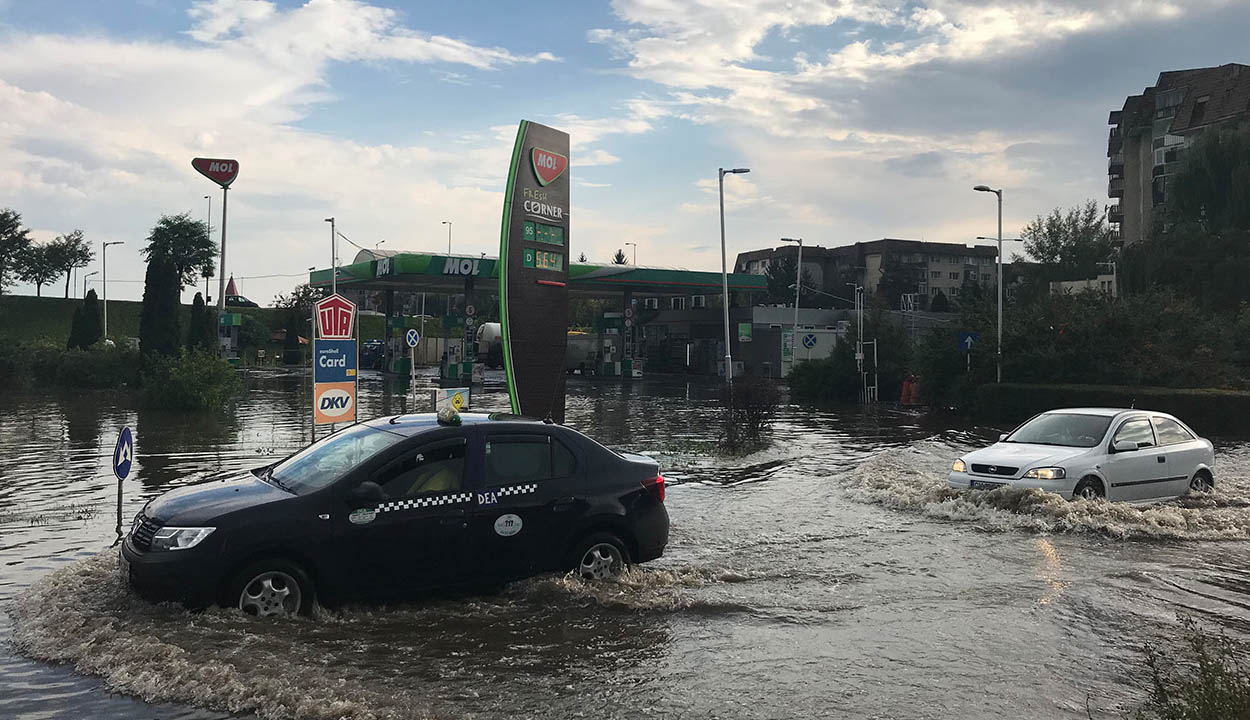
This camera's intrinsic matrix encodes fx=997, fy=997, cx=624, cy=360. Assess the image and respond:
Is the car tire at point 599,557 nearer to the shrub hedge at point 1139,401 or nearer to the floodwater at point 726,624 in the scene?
the floodwater at point 726,624

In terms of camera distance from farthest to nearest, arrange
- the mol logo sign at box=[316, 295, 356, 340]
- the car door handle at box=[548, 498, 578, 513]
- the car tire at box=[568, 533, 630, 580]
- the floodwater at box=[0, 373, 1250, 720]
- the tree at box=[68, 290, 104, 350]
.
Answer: the tree at box=[68, 290, 104, 350] → the mol logo sign at box=[316, 295, 356, 340] → the car tire at box=[568, 533, 630, 580] → the car door handle at box=[548, 498, 578, 513] → the floodwater at box=[0, 373, 1250, 720]

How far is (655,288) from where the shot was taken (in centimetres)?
6141

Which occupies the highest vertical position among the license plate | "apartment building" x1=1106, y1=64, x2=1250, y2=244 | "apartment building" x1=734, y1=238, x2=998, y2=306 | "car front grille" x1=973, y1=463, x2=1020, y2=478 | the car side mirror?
"apartment building" x1=1106, y1=64, x2=1250, y2=244

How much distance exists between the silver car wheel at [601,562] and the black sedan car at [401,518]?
0.01 m

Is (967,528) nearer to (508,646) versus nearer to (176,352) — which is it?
(508,646)

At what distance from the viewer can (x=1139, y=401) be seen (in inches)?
1042

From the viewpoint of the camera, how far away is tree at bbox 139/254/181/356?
37.5 metres

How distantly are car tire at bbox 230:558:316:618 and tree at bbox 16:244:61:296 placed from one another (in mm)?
86025

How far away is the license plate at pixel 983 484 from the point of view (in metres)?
12.7

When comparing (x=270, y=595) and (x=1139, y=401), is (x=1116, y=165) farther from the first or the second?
(x=270, y=595)

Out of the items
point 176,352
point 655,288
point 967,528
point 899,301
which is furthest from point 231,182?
point 899,301

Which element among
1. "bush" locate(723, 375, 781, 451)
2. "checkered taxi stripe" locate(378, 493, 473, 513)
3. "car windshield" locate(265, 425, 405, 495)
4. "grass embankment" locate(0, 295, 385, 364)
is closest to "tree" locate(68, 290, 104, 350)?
"grass embankment" locate(0, 295, 385, 364)

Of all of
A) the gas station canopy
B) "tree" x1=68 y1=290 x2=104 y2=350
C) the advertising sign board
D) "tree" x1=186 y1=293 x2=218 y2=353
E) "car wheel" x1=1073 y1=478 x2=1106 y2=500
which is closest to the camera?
"car wheel" x1=1073 y1=478 x2=1106 y2=500

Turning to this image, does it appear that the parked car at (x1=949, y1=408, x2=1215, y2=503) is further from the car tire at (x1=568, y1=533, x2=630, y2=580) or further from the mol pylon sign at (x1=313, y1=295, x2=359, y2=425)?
the mol pylon sign at (x1=313, y1=295, x2=359, y2=425)
